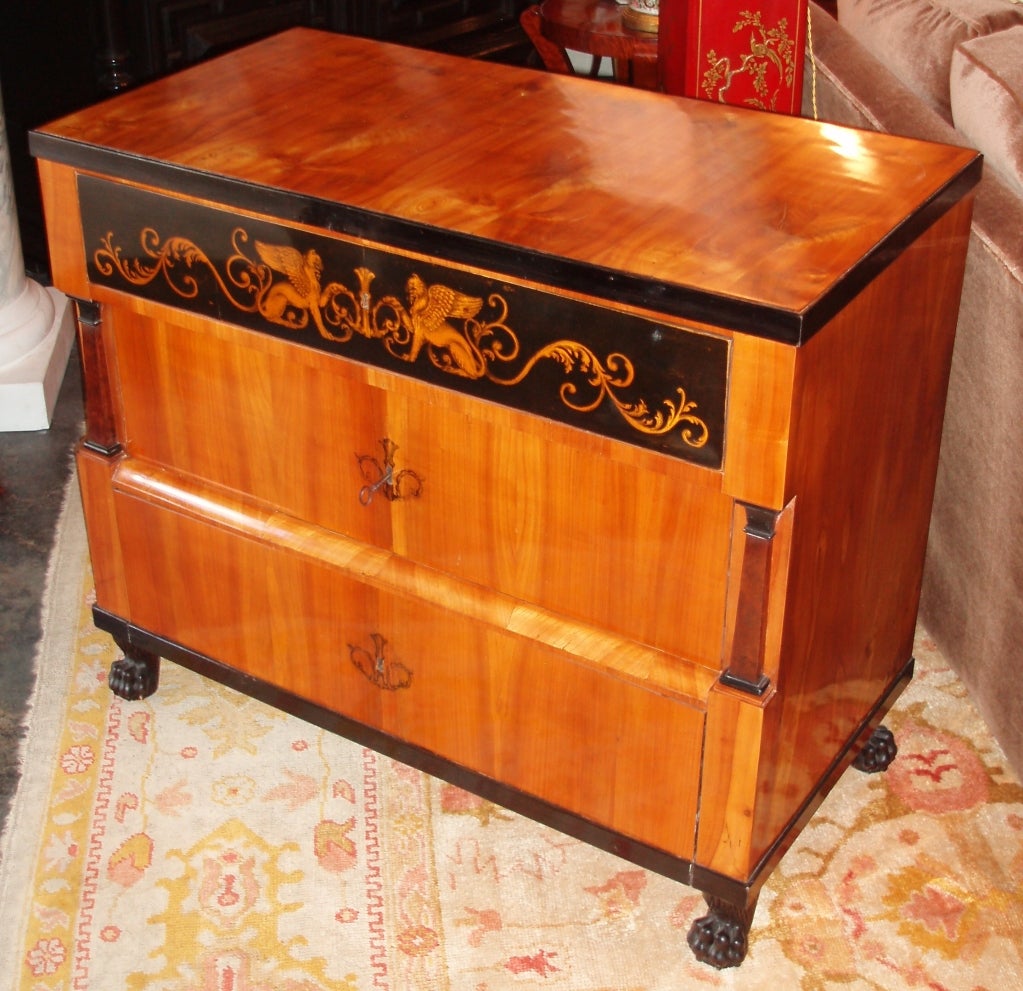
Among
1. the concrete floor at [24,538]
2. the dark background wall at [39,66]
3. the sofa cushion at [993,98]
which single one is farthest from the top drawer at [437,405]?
the dark background wall at [39,66]

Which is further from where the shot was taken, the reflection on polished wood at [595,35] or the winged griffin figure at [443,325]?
the reflection on polished wood at [595,35]

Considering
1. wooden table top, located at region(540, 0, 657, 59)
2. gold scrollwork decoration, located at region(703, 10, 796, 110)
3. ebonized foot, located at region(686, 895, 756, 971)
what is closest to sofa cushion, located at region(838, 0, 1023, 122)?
gold scrollwork decoration, located at region(703, 10, 796, 110)

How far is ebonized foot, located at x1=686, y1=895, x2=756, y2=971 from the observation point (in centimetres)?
156

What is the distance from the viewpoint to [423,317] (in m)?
1.39

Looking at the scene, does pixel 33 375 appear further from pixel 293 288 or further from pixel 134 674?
pixel 293 288

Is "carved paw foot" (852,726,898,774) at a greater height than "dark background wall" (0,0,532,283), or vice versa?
"dark background wall" (0,0,532,283)

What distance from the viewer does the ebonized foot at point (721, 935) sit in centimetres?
156

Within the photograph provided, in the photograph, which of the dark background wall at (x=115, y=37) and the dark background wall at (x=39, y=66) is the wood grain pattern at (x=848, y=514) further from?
the dark background wall at (x=39, y=66)

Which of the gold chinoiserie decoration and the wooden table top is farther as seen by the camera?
the wooden table top

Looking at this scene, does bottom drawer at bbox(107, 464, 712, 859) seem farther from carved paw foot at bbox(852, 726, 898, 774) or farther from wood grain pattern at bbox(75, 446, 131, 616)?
carved paw foot at bbox(852, 726, 898, 774)

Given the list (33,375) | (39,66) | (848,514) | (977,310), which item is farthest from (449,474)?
(39,66)

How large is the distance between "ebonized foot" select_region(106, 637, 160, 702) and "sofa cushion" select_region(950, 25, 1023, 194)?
1226 mm

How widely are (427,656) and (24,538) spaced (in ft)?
3.08

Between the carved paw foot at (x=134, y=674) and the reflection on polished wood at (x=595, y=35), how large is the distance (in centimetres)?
121
